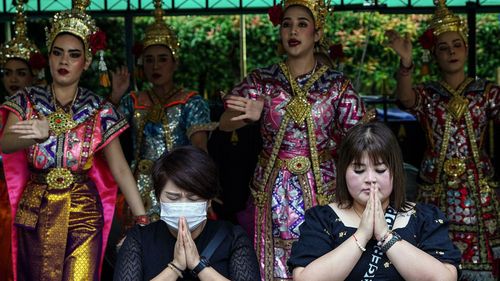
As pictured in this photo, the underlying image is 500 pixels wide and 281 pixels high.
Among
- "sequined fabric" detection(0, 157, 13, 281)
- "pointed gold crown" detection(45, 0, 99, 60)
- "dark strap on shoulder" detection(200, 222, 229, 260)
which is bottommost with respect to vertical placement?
"sequined fabric" detection(0, 157, 13, 281)

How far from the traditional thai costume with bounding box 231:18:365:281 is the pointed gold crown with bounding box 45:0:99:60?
725mm

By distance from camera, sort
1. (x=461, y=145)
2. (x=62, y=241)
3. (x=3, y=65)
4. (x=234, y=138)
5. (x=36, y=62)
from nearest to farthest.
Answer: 1. (x=62, y=241)
2. (x=461, y=145)
3. (x=36, y=62)
4. (x=3, y=65)
5. (x=234, y=138)

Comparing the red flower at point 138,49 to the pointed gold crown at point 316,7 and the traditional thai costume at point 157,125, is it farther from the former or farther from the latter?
the pointed gold crown at point 316,7

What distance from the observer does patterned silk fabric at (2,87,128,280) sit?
441cm

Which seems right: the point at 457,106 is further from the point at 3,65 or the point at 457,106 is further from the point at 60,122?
the point at 3,65

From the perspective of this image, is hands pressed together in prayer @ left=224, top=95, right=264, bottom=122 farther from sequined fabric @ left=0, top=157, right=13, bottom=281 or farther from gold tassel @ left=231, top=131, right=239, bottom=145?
gold tassel @ left=231, top=131, right=239, bottom=145

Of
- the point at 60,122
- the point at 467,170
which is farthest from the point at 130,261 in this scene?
the point at 467,170

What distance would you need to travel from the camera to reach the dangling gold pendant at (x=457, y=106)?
5289 mm

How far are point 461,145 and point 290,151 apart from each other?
1192 mm

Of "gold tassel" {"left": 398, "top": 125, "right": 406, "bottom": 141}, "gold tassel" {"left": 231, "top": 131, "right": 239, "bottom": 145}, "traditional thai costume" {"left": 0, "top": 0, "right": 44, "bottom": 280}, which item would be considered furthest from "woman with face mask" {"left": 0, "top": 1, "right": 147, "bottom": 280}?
"gold tassel" {"left": 398, "top": 125, "right": 406, "bottom": 141}

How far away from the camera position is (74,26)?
4.54 m

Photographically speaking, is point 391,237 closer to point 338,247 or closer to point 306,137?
point 338,247

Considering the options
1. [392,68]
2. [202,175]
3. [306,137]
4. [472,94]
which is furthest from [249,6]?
[392,68]

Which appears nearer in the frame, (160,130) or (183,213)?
(183,213)
